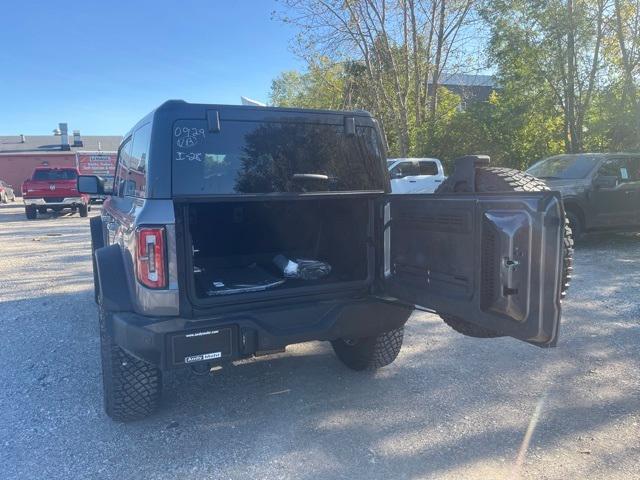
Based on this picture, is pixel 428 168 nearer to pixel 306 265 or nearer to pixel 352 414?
pixel 306 265

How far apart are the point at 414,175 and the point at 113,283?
14214mm

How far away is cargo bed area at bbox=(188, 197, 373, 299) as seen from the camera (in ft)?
12.9

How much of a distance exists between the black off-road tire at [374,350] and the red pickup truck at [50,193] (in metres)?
17.8

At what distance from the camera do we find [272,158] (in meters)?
3.49

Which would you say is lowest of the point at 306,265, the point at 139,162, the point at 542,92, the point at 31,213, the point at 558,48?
the point at 31,213

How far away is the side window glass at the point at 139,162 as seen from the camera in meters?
3.25

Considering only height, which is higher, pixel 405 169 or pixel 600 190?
pixel 405 169

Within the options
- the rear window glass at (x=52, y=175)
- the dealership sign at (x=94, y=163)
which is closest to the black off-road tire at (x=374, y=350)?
the rear window glass at (x=52, y=175)

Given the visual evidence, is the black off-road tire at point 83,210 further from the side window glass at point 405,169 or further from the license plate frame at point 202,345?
the license plate frame at point 202,345

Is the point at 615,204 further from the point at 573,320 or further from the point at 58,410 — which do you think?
the point at 58,410

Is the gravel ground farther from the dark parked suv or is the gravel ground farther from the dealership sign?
the dealership sign

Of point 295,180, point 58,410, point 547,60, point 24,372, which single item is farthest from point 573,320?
point 547,60

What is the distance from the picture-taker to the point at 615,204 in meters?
9.88

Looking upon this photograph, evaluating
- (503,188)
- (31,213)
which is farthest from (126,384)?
(31,213)
